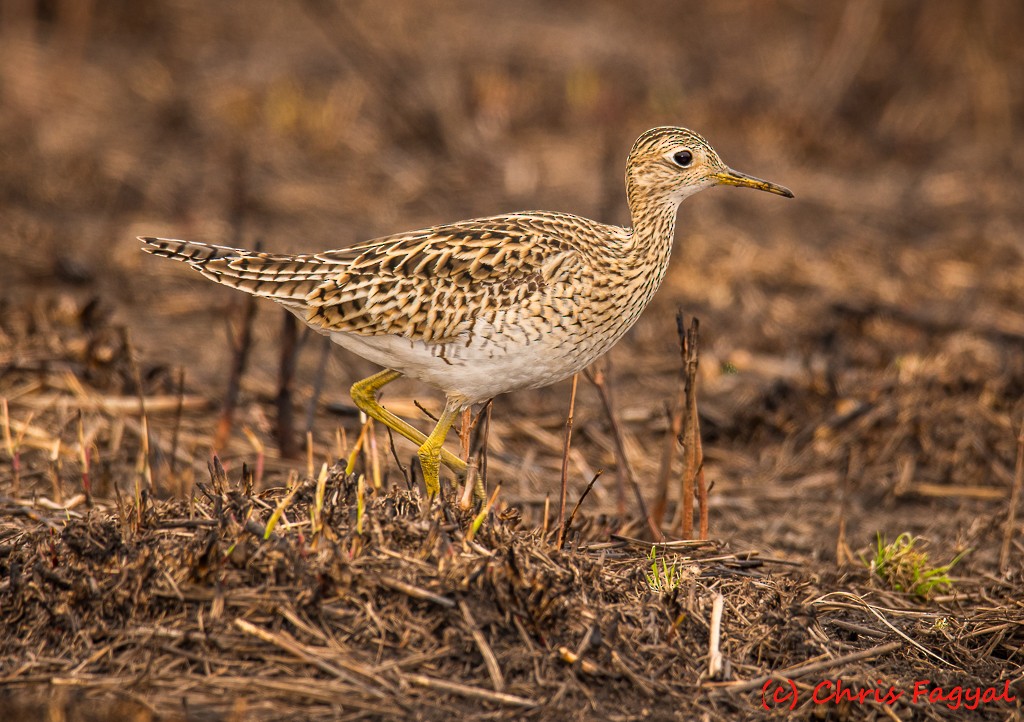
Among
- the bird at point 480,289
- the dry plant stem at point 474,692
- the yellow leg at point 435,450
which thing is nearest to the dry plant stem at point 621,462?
the bird at point 480,289

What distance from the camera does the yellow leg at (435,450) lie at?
6176 mm

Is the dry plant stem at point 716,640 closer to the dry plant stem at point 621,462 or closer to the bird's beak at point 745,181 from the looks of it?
the dry plant stem at point 621,462

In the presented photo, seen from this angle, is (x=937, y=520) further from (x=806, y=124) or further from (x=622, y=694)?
(x=806, y=124)

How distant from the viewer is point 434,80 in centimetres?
1425

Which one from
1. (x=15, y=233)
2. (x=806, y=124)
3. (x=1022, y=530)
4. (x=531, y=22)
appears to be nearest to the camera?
(x=1022, y=530)

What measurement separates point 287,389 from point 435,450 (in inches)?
66.6

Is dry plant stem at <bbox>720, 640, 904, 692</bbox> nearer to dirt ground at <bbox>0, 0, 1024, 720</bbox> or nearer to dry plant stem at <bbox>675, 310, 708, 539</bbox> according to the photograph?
dirt ground at <bbox>0, 0, 1024, 720</bbox>

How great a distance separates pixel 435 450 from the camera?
243 inches

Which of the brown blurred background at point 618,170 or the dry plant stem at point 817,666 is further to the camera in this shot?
the brown blurred background at point 618,170

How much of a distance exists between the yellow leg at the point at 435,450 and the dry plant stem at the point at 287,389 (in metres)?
1.49

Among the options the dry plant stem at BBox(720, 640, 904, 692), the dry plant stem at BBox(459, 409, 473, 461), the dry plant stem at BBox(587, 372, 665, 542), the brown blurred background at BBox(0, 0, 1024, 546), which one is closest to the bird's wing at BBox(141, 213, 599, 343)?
the dry plant stem at BBox(459, 409, 473, 461)

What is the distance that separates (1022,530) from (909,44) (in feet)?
29.9

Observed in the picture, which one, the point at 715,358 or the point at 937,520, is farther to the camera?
the point at 715,358

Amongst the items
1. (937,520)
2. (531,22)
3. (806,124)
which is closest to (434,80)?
(531,22)
